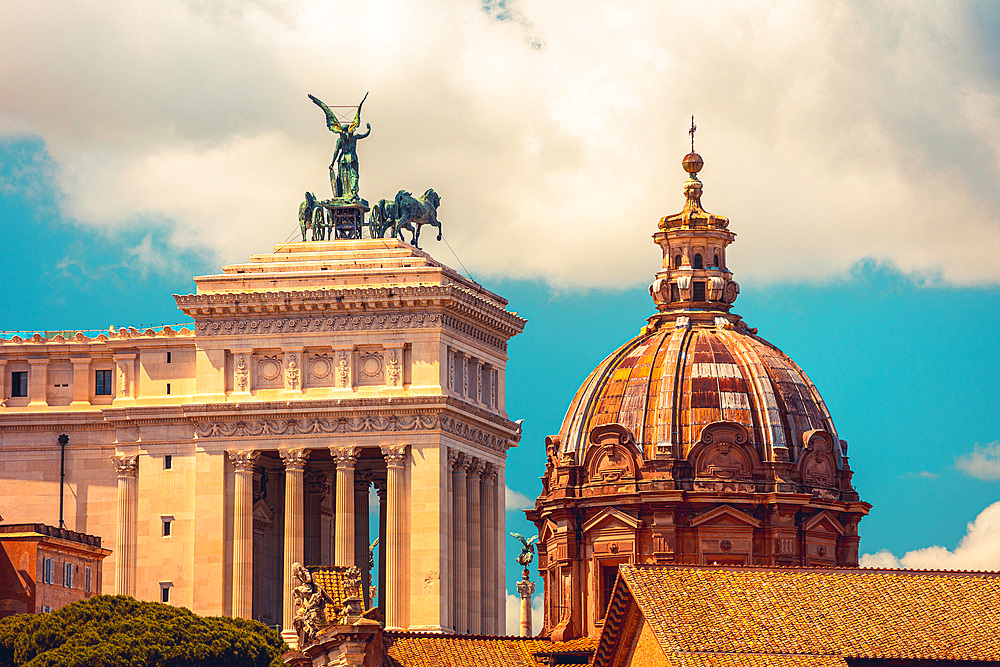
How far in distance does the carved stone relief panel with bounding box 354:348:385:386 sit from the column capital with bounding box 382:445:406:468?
3928 millimetres

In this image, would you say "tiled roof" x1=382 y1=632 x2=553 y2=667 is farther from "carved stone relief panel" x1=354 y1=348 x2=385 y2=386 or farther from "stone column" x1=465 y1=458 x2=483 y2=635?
"stone column" x1=465 y1=458 x2=483 y2=635

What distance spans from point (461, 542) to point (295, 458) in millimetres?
11100

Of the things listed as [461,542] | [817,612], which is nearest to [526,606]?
[461,542]

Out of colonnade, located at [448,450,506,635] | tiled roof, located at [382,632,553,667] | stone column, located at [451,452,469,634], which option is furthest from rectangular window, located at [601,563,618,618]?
stone column, located at [451,452,469,634]

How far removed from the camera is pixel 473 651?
140 metres

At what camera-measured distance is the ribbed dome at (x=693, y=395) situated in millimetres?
135750

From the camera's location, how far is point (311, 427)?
193 metres

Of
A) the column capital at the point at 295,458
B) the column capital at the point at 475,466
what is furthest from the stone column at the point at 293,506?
the column capital at the point at 475,466

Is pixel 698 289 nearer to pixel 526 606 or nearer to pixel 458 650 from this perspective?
pixel 458 650

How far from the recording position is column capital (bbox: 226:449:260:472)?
635 ft

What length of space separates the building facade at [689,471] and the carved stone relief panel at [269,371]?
55.6 m

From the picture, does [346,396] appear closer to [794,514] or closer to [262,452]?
[262,452]

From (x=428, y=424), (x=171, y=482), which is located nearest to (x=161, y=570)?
(x=171, y=482)

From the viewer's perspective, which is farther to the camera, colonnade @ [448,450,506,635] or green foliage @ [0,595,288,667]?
colonnade @ [448,450,506,635]
